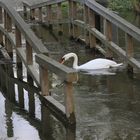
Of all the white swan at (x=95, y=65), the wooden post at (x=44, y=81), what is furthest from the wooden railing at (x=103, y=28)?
the wooden post at (x=44, y=81)

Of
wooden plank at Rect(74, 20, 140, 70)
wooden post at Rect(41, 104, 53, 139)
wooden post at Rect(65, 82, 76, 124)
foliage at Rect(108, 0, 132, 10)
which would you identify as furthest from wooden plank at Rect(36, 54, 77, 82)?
foliage at Rect(108, 0, 132, 10)

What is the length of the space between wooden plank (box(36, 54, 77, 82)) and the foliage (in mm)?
18367

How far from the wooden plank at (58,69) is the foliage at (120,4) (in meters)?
18.4

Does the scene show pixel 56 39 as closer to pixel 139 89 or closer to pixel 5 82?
pixel 5 82

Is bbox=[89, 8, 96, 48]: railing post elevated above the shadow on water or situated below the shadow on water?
above

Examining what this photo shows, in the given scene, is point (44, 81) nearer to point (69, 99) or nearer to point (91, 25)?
point (69, 99)

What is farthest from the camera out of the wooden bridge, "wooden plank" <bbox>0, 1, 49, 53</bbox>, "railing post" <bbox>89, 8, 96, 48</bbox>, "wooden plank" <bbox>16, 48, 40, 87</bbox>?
"railing post" <bbox>89, 8, 96, 48</bbox>

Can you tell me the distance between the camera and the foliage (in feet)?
89.4

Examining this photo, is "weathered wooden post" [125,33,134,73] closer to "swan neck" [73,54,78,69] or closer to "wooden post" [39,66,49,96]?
"swan neck" [73,54,78,69]

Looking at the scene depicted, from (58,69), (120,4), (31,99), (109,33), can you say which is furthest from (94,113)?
(120,4)

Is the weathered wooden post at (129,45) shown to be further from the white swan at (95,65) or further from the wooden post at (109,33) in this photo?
the wooden post at (109,33)

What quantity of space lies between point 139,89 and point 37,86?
5.93 feet

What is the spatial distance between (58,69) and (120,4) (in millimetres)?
20485

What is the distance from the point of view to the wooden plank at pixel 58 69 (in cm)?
776
